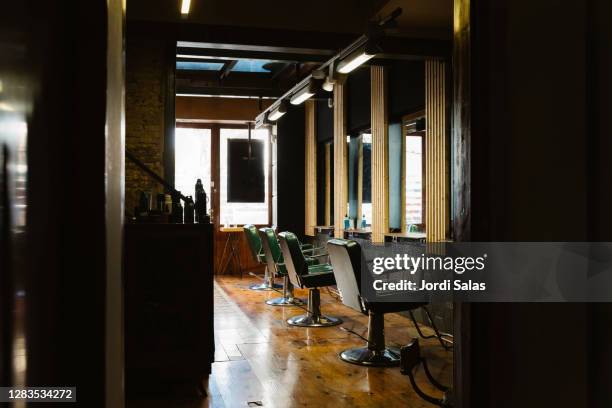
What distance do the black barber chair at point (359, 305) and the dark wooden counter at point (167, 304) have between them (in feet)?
3.24

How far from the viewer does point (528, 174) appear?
1.47m

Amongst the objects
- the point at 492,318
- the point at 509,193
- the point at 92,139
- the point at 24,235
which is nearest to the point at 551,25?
the point at 509,193

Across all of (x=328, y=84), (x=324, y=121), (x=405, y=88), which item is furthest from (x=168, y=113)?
(x=324, y=121)

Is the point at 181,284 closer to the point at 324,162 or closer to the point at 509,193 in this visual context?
the point at 509,193

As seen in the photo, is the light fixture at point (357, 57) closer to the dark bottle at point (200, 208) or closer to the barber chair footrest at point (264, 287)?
the dark bottle at point (200, 208)

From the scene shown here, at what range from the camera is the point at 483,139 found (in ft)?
4.73

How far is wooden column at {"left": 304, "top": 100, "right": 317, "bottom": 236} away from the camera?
29.7 feet

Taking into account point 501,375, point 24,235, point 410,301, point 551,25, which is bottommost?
point 410,301

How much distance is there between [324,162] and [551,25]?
25.1 feet

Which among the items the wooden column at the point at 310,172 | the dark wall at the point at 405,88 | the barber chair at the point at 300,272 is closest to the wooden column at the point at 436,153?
the dark wall at the point at 405,88

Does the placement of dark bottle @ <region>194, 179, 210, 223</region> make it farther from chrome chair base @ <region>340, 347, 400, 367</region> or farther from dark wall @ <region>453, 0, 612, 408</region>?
dark wall @ <region>453, 0, 612, 408</region>

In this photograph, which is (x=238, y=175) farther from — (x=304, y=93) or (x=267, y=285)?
(x=304, y=93)

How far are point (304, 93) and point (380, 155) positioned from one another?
4.18 ft

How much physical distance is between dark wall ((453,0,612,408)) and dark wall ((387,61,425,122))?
14.3 feet
